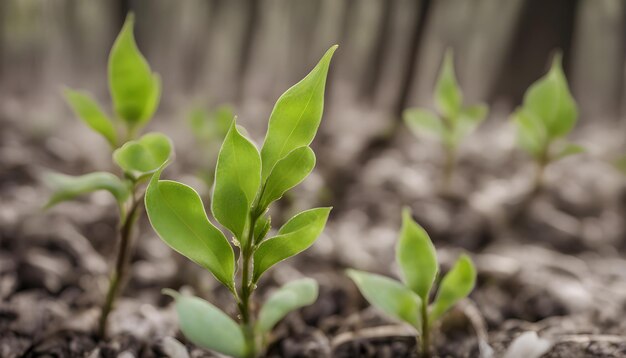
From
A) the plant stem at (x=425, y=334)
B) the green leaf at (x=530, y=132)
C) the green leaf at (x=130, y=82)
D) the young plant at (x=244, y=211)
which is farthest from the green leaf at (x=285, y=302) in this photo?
the green leaf at (x=530, y=132)

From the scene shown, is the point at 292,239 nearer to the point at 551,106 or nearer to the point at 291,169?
the point at 291,169

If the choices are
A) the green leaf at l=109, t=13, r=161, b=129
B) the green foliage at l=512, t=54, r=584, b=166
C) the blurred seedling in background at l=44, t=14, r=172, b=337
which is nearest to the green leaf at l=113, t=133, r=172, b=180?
the blurred seedling in background at l=44, t=14, r=172, b=337

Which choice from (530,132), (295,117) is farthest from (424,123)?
(295,117)

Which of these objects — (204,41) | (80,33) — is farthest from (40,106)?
(204,41)

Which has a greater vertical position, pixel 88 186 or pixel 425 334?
pixel 88 186

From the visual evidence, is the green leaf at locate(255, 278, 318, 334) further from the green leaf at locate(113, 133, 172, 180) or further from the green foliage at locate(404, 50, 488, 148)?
the green foliage at locate(404, 50, 488, 148)
